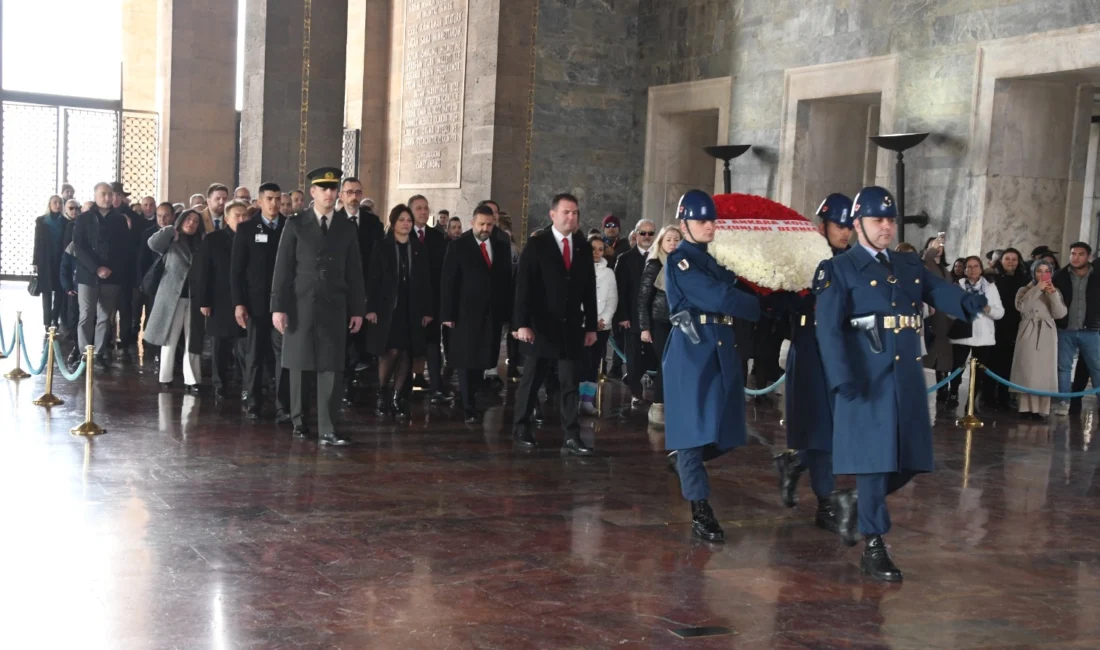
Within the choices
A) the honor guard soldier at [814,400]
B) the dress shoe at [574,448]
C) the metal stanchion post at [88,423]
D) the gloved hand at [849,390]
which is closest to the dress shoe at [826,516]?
the honor guard soldier at [814,400]

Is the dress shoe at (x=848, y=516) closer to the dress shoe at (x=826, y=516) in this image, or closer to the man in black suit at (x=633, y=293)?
the dress shoe at (x=826, y=516)

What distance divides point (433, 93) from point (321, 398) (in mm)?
9914

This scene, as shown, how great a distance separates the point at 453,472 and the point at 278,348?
197cm

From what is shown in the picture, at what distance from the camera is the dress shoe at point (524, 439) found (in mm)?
7969

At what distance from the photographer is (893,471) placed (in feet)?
16.9

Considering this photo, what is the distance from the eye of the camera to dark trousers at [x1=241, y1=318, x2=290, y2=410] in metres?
8.38

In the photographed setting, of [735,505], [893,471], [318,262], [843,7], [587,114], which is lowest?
[735,505]

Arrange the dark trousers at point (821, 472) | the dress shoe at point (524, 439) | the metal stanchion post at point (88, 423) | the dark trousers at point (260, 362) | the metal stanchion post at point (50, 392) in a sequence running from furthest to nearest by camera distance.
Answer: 1. the metal stanchion post at point (50, 392)
2. the dark trousers at point (260, 362)
3. the dress shoe at point (524, 439)
4. the metal stanchion post at point (88, 423)
5. the dark trousers at point (821, 472)

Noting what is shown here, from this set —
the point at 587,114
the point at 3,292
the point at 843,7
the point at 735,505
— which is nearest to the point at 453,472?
the point at 735,505

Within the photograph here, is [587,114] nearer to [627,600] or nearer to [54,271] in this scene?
[54,271]

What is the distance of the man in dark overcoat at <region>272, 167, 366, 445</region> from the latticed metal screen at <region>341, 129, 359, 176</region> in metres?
12.3

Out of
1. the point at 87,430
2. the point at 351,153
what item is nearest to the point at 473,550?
the point at 87,430

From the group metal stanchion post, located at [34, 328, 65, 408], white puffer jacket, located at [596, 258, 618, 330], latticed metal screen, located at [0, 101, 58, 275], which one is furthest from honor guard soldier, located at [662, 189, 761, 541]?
latticed metal screen, located at [0, 101, 58, 275]

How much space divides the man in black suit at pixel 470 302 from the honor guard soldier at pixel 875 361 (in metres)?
4.13
